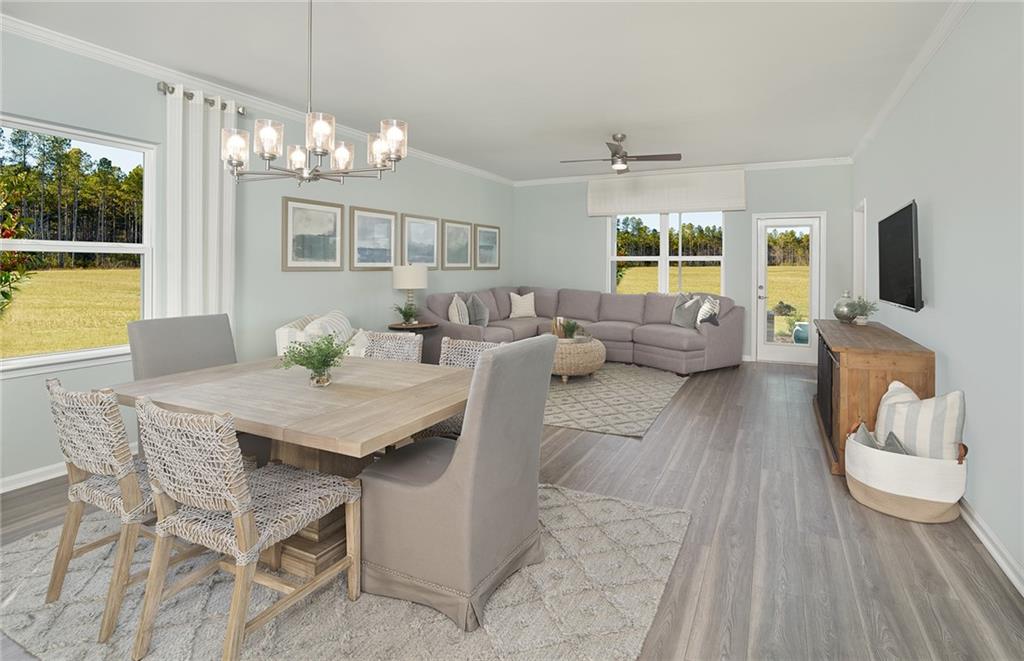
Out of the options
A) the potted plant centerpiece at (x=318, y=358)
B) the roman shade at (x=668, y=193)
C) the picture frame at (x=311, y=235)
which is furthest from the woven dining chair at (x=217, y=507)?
the roman shade at (x=668, y=193)

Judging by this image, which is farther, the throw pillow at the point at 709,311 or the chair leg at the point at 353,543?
the throw pillow at the point at 709,311

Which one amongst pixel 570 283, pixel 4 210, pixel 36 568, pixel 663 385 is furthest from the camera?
pixel 570 283

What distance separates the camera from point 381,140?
2.58 m

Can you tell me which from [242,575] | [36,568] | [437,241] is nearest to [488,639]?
[242,575]

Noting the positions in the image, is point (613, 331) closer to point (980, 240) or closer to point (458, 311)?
point (458, 311)

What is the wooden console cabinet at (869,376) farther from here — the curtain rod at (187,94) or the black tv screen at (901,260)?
the curtain rod at (187,94)

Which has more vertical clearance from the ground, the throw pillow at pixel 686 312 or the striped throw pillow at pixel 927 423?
the throw pillow at pixel 686 312

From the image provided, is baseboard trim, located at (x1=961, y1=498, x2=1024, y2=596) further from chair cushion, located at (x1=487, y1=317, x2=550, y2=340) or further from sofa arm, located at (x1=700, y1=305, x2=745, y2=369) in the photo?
chair cushion, located at (x1=487, y1=317, x2=550, y2=340)

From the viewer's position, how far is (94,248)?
141 inches

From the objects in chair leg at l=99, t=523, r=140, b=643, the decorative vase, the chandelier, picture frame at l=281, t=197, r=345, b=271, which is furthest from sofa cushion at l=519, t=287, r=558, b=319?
chair leg at l=99, t=523, r=140, b=643

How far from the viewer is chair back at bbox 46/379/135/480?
180 cm

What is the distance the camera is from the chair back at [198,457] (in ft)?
5.29

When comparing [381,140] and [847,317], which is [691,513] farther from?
[847,317]

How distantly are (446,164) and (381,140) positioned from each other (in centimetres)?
458
